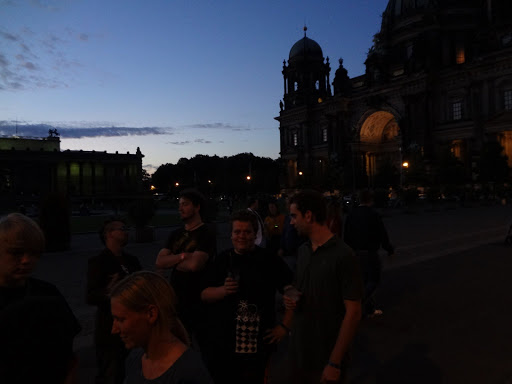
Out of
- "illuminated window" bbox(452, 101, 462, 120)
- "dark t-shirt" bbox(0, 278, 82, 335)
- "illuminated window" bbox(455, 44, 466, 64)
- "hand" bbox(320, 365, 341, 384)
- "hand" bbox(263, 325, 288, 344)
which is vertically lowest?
"hand" bbox(320, 365, 341, 384)

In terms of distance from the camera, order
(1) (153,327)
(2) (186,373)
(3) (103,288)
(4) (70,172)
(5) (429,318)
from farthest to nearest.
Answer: (4) (70,172), (5) (429,318), (3) (103,288), (1) (153,327), (2) (186,373)

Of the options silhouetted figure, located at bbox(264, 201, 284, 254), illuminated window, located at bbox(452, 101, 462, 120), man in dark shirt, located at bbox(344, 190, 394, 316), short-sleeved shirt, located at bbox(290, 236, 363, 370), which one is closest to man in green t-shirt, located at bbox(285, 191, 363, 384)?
short-sleeved shirt, located at bbox(290, 236, 363, 370)

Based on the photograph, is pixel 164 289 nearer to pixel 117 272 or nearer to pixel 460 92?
pixel 117 272

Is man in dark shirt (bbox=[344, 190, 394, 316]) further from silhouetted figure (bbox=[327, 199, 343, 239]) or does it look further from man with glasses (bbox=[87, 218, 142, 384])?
man with glasses (bbox=[87, 218, 142, 384])

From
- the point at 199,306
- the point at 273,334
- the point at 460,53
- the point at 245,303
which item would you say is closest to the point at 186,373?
the point at 245,303

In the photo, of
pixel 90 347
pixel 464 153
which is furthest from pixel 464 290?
pixel 464 153

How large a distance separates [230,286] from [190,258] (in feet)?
3.35

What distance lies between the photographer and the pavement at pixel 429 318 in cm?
547

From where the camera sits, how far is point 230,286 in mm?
3225

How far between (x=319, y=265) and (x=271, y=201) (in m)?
5.98

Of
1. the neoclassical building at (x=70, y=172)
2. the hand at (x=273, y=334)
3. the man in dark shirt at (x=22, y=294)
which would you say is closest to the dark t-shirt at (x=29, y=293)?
the man in dark shirt at (x=22, y=294)

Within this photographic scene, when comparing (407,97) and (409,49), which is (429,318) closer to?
(407,97)

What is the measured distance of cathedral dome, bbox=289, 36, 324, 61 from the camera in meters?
79.8

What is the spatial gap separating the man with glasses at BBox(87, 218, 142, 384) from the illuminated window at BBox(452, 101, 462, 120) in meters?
58.3
